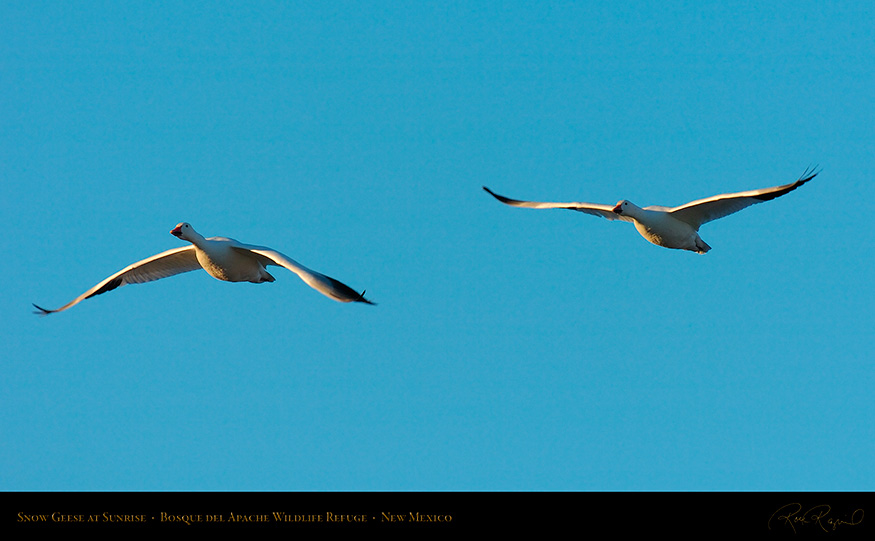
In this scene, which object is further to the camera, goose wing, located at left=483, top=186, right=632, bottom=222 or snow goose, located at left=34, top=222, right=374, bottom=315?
goose wing, located at left=483, top=186, right=632, bottom=222

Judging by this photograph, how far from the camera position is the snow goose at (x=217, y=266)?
14508 mm

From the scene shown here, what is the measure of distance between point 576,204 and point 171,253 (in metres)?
7.69

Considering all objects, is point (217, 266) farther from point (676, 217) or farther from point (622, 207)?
point (676, 217)

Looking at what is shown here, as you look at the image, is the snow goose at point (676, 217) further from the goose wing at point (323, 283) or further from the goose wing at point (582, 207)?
the goose wing at point (323, 283)

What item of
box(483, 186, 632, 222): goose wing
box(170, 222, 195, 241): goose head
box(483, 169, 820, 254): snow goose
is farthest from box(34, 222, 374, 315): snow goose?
box(483, 169, 820, 254): snow goose

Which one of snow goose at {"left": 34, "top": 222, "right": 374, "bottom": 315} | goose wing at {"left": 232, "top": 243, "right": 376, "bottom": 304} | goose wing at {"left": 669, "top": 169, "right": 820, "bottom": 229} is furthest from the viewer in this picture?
goose wing at {"left": 669, "top": 169, "right": 820, "bottom": 229}

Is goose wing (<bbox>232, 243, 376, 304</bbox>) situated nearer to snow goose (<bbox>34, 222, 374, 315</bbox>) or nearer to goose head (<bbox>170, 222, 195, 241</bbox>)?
snow goose (<bbox>34, 222, 374, 315</bbox>)

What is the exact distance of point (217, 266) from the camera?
722 inches

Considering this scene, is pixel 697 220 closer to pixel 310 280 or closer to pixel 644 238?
pixel 644 238


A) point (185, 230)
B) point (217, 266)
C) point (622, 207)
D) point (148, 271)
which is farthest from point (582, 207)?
point (148, 271)

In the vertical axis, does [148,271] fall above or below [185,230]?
below

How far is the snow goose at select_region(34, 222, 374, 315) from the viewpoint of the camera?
14.5 meters
